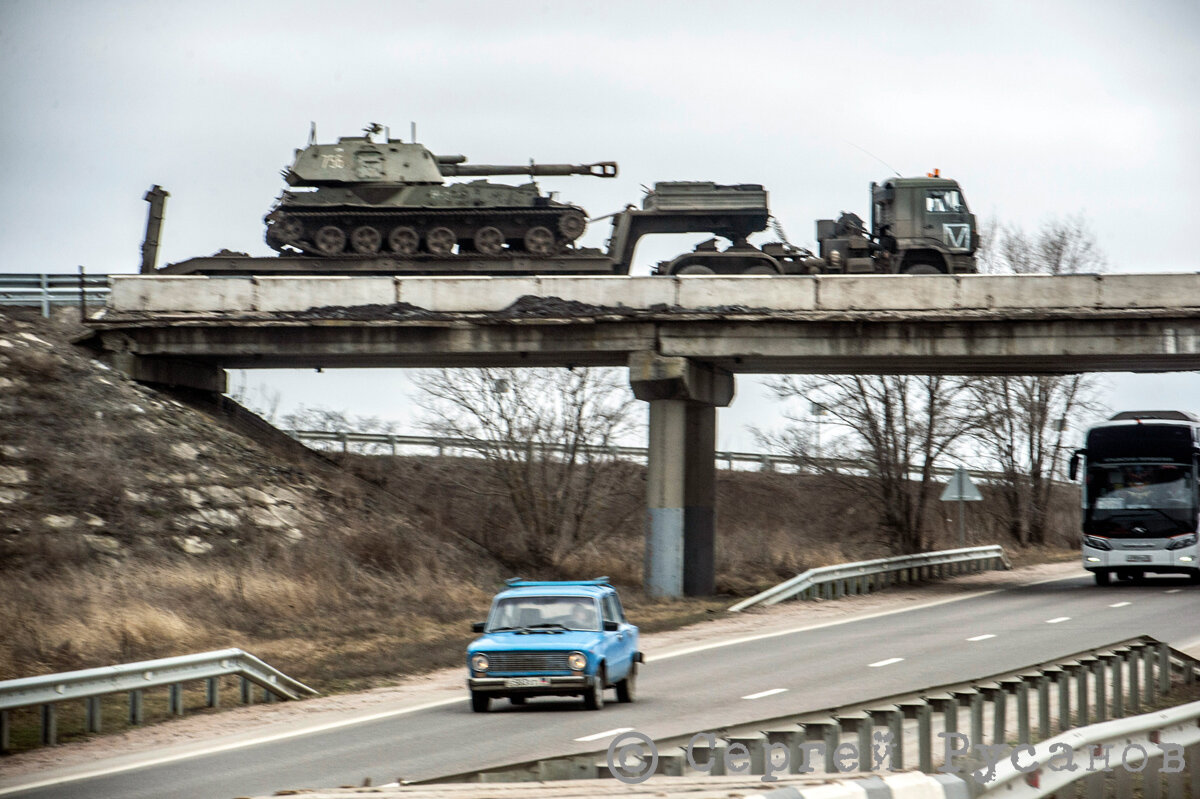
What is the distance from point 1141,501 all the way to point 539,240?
1458 centimetres

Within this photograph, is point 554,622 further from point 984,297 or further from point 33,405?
point 33,405

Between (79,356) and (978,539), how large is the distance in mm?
30055

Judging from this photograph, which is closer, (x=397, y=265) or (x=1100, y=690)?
(x=1100, y=690)

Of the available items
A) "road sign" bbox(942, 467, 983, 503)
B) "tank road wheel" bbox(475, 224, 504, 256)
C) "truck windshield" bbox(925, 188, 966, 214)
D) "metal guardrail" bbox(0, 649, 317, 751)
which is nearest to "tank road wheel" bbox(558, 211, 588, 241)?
"tank road wheel" bbox(475, 224, 504, 256)

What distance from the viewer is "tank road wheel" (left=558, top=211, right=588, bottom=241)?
32.1 metres

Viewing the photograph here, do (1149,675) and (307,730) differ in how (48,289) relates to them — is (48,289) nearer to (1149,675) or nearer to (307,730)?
(307,730)

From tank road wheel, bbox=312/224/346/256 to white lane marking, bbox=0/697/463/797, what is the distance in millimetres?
18318

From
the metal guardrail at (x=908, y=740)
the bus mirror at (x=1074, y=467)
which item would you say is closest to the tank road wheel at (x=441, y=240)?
the bus mirror at (x=1074, y=467)

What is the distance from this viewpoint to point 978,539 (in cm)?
4734

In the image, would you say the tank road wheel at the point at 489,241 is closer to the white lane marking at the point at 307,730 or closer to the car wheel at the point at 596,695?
the white lane marking at the point at 307,730

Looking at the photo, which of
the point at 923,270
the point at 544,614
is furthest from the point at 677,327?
the point at 544,614

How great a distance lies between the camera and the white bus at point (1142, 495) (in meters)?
29.9

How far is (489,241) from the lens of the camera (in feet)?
105

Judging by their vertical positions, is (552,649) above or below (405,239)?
below
